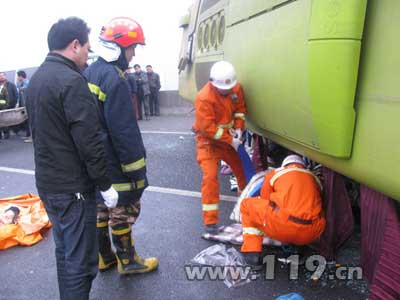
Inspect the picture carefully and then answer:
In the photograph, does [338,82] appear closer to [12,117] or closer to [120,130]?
[120,130]

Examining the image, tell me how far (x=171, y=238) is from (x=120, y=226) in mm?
868

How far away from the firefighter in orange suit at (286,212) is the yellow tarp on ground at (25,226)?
204 cm

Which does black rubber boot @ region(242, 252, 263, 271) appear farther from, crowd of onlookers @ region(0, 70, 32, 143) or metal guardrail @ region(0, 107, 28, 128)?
metal guardrail @ region(0, 107, 28, 128)

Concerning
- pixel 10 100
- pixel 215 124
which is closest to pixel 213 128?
pixel 215 124

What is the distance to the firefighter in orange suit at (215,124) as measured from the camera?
3.62 m

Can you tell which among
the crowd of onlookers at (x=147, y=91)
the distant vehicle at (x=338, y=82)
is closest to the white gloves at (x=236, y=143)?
the distant vehicle at (x=338, y=82)

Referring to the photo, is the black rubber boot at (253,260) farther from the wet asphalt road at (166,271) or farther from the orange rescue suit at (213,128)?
the orange rescue suit at (213,128)

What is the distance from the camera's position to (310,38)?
82.2 inches

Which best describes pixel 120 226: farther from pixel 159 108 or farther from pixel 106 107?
pixel 159 108

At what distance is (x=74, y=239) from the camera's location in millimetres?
2301

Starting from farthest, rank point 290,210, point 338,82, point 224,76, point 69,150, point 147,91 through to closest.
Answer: point 147,91
point 224,76
point 290,210
point 69,150
point 338,82

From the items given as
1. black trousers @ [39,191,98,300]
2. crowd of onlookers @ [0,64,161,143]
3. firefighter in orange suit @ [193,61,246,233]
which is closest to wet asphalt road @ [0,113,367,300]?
firefighter in orange suit @ [193,61,246,233]

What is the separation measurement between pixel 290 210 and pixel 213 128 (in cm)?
115

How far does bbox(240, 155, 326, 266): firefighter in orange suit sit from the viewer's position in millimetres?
2820
